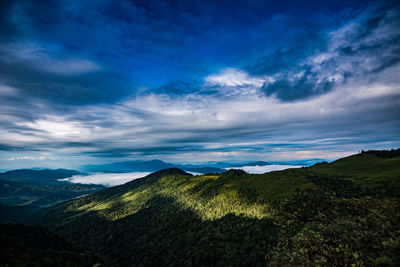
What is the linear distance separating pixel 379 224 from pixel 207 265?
278ft

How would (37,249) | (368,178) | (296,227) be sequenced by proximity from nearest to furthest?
(296,227), (37,249), (368,178)

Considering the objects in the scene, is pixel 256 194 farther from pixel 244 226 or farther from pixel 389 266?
pixel 389 266

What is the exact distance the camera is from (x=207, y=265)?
322 ft

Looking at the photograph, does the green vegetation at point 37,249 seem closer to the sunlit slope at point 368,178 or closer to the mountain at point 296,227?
the mountain at point 296,227

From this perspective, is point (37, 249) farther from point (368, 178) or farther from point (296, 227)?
point (368, 178)

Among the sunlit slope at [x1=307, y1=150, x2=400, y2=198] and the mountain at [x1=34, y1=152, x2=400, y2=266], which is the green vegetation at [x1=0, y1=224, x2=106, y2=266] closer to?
the mountain at [x1=34, y1=152, x2=400, y2=266]

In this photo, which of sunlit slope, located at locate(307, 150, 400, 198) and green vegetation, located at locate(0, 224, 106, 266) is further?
sunlit slope, located at locate(307, 150, 400, 198)

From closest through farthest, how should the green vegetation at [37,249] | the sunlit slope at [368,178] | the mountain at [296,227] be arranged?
1. the mountain at [296,227]
2. the green vegetation at [37,249]
3. the sunlit slope at [368,178]

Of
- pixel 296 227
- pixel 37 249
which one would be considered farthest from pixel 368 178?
pixel 37 249

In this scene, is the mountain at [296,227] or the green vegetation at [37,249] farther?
the green vegetation at [37,249]

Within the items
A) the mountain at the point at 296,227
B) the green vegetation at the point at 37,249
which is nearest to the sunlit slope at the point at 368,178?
the mountain at the point at 296,227

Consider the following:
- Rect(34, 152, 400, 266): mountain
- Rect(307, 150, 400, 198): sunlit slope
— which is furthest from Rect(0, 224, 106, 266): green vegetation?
Rect(307, 150, 400, 198): sunlit slope

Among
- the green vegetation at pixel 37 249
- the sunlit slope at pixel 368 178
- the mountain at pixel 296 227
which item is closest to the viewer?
the mountain at pixel 296 227

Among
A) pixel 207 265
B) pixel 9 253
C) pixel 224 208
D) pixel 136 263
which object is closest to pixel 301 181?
pixel 224 208
